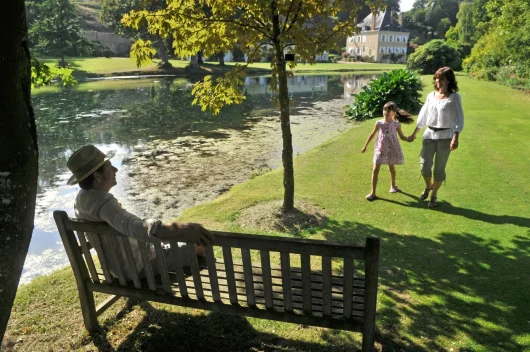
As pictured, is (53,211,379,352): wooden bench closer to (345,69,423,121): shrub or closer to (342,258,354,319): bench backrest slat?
(342,258,354,319): bench backrest slat

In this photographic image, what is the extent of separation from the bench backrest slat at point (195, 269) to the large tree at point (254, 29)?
3.39 m

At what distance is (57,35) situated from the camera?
54.3 meters

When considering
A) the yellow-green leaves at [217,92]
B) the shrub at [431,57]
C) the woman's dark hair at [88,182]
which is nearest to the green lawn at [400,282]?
the woman's dark hair at [88,182]

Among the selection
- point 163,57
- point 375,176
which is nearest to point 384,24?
point 163,57

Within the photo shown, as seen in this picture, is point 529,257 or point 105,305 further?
point 529,257

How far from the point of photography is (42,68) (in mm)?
5719

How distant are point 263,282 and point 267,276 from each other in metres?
0.08

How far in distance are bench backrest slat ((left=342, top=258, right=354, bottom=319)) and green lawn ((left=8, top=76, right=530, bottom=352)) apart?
61 centimetres

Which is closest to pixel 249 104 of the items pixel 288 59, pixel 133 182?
pixel 133 182

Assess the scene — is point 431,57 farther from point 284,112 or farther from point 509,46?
point 284,112

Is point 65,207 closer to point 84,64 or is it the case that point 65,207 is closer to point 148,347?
point 148,347

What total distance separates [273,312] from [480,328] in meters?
2.08

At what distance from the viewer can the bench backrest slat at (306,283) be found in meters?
2.93

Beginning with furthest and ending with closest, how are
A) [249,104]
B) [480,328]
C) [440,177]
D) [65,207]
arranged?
1. [249,104]
2. [65,207]
3. [440,177]
4. [480,328]
